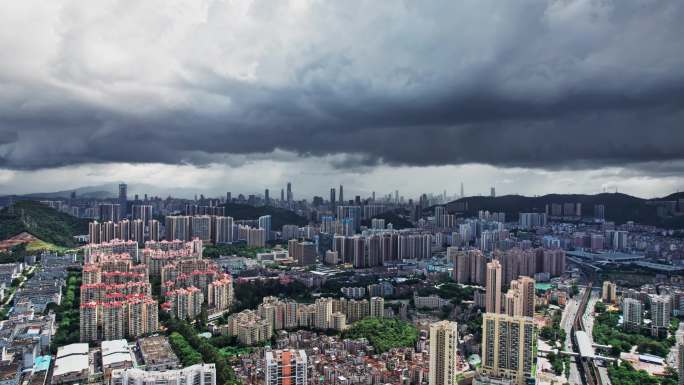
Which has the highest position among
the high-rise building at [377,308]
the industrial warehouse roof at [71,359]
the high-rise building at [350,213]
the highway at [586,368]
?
the high-rise building at [350,213]

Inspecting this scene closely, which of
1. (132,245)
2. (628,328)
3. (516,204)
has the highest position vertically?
(516,204)

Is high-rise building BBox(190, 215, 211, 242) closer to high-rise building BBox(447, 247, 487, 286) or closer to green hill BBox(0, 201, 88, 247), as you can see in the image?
green hill BBox(0, 201, 88, 247)

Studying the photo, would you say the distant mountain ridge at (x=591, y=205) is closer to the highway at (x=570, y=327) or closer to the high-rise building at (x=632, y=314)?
the highway at (x=570, y=327)

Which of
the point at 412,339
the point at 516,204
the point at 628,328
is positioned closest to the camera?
the point at 412,339

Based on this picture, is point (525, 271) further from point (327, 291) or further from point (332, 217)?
point (332, 217)

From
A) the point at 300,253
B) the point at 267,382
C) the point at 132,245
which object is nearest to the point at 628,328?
the point at 267,382

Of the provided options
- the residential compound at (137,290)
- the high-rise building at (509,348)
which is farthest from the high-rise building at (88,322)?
the high-rise building at (509,348)
